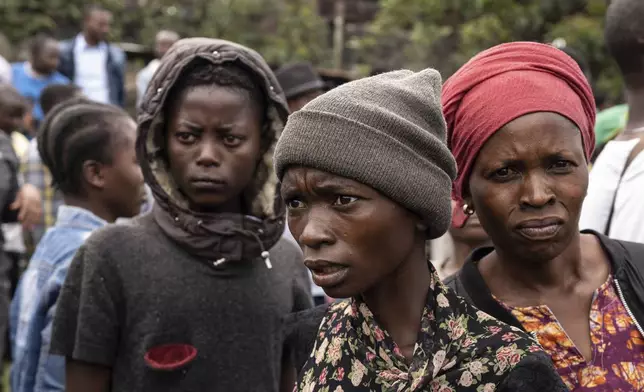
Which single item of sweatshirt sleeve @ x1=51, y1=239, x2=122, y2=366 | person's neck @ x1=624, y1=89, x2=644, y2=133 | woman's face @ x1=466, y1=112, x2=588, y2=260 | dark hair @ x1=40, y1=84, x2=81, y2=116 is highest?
woman's face @ x1=466, y1=112, x2=588, y2=260

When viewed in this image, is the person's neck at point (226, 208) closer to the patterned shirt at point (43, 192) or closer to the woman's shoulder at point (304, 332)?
the woman's shoulder at point (304, 332)

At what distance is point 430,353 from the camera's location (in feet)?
6.75

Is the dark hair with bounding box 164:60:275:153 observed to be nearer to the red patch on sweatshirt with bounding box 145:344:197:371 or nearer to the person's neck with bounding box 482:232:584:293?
the red patch on sweatshirt with bounding box 145:344:197:371

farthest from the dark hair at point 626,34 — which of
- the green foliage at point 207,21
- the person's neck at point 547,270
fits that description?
the green foliage at point 207,21

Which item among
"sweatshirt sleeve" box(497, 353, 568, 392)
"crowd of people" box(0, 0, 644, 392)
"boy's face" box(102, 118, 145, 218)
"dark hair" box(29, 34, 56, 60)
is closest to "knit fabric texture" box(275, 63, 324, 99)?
"crowd of people" box(0, 0, 644, 392)

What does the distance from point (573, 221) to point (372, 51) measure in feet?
37.6

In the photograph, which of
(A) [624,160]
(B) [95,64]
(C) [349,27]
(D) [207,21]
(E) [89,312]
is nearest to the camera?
(E) [89,312]

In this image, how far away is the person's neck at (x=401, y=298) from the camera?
7.16ft

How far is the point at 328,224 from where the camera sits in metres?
2.09

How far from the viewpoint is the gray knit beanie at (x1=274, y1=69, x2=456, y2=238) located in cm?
208

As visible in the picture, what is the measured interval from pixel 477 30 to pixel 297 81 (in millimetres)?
5427

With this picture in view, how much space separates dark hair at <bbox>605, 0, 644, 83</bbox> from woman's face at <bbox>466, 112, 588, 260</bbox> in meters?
1.55

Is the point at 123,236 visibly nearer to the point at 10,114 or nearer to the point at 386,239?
the point at 386,239

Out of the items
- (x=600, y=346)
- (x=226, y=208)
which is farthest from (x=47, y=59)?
(x=600, y=346)
